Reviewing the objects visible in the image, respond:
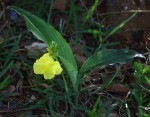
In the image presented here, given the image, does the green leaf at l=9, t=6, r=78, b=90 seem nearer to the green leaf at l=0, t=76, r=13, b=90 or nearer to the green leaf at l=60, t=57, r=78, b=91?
the green leaf at l=60, t=57, r=78, b=91

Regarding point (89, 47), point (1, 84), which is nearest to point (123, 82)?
point (89, 47)

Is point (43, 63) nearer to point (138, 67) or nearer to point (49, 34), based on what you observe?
point (49, 34)

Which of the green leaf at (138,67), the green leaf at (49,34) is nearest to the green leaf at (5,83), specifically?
the green leaf at (49,34)

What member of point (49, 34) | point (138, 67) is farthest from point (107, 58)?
point (49, 34)

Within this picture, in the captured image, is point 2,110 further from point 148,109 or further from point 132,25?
point 132,25

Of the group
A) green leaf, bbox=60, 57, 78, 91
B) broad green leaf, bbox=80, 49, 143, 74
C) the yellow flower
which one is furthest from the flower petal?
broad green leaf, bbox=80, 49, 143, 74
